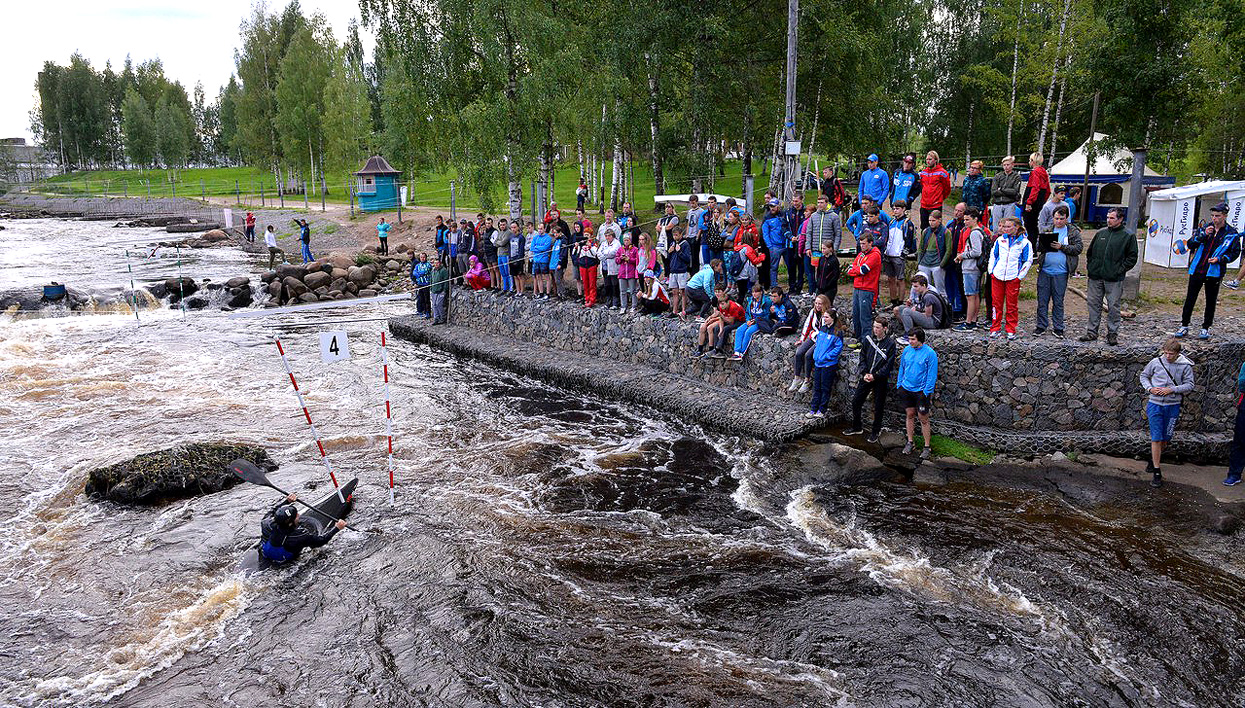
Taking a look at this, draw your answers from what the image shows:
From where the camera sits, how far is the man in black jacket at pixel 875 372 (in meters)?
12.0

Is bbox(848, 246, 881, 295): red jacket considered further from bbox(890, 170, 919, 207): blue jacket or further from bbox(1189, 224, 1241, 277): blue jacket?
bbox(1189, 224, 1241, 277): blue jacket

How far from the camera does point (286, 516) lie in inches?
370

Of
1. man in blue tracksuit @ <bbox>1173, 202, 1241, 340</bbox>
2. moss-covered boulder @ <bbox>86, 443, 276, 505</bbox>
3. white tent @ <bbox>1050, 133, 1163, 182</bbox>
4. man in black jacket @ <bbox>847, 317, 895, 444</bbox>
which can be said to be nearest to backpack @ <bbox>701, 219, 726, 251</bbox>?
man in black jacket @ <bbox>847, 317, 895, 444</bbox>

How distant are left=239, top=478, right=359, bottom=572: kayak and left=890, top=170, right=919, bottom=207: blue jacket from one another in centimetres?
1026

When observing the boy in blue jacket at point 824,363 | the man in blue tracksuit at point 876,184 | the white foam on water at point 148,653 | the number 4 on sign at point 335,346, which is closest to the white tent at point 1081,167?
the man in blue tracksuit at point 876,184

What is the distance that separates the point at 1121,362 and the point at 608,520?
294 inches

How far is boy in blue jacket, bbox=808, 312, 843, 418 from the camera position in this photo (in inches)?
497

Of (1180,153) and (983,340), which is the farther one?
(1180,153)

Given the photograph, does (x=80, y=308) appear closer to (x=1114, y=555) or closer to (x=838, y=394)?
(x=838, y=394)

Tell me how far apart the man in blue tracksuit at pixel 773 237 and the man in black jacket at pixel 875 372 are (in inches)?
139

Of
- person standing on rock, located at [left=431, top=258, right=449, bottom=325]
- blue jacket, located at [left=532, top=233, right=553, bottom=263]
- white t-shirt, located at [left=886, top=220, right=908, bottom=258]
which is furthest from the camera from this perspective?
person standing on rock, located at [left=431, top=258, right=449, bottom=325]

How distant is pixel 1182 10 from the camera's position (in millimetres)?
21641

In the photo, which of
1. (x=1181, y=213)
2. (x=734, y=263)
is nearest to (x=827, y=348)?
(x=734, y=263)

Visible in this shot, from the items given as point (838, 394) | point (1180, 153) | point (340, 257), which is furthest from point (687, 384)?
point (1180, 153)
